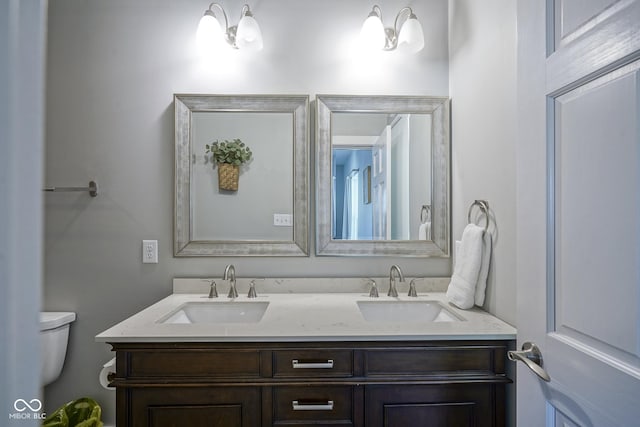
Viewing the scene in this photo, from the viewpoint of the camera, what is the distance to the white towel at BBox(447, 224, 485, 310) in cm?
147

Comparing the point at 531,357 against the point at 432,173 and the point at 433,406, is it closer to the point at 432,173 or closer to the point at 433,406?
the point at 433,406

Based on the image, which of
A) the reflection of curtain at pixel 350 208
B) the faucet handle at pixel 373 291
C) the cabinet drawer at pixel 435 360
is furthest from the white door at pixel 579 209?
the reflection of curtain at pixel 350 208

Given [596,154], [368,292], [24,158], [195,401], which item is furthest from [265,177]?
[24,158]

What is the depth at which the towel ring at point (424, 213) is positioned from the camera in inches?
73.7

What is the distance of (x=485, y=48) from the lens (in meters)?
1.51

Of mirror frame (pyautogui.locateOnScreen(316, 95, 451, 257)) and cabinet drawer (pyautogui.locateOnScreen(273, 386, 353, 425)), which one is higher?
mirror frame (pyautogui.locateOnScreen(316, 95, 451, 257))

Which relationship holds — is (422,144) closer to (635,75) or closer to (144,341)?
(635,75)

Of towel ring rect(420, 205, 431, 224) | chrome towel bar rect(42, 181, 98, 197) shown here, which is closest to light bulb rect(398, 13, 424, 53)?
towel ring rect(420, 205, 431, 224)

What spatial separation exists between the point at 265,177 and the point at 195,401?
102 cm

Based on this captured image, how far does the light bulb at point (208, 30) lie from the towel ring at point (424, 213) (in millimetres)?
1291

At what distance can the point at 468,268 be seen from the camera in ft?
4.95

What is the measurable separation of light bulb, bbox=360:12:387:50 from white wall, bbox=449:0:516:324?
36 cm

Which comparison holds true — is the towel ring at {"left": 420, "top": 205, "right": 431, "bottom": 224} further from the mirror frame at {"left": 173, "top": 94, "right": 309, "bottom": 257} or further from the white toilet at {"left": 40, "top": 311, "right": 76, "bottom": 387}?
the white toilet at {"left": 40, "top": 311, "right": 76, "bottom": 387}

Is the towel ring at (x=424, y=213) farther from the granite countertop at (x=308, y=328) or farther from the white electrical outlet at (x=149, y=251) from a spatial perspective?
the white electrical outlet at (x=149, y=251)
